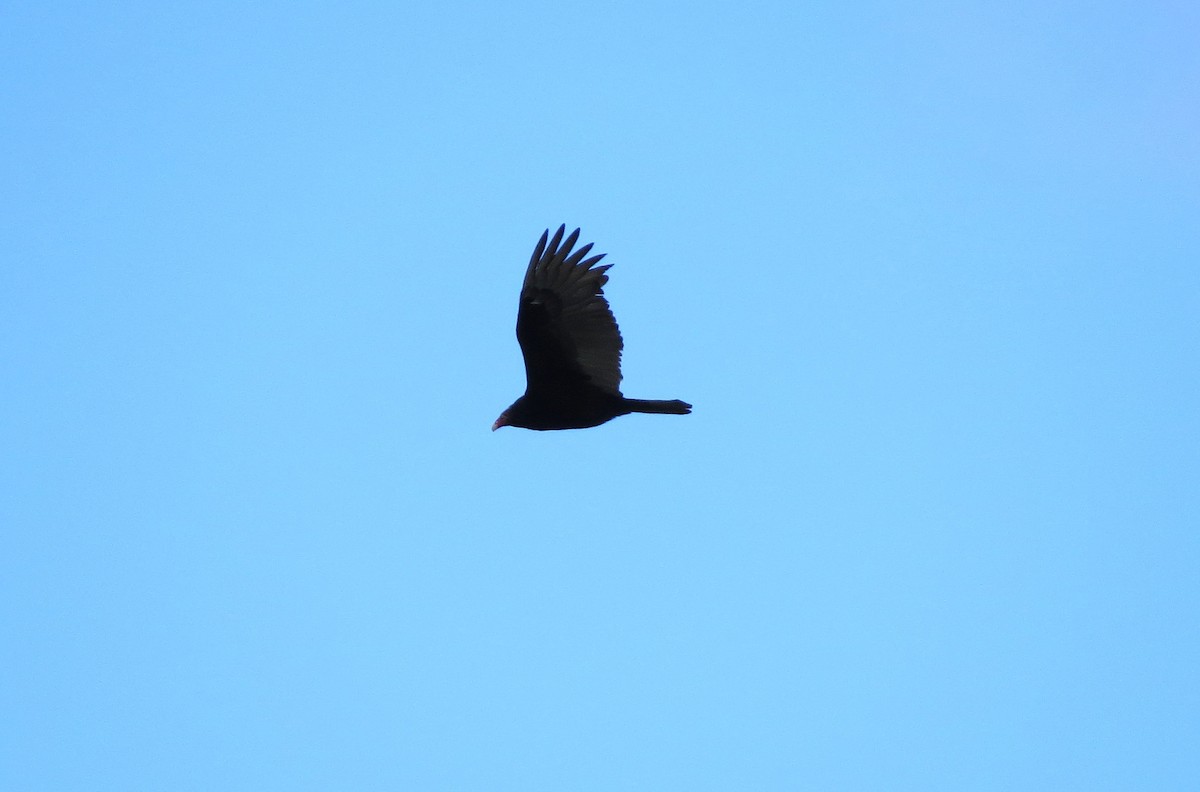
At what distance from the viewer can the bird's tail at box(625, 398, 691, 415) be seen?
27031 millimetres

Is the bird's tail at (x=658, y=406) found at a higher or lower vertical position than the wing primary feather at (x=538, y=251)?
lower

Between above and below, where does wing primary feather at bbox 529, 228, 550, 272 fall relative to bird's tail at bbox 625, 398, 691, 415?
above

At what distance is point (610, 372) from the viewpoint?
27266mm

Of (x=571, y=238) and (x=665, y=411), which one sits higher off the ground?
(x=571, y=238)

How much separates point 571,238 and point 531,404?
2.28 m

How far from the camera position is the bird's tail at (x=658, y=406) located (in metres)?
→ 27.0

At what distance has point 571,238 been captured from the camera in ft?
88.0

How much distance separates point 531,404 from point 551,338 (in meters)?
1.06

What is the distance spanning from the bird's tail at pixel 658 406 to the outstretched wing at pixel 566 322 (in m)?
0.29

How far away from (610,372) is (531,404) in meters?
1.15

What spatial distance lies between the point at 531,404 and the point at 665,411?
1.78m

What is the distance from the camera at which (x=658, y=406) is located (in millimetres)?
27094

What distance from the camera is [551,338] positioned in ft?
88.7

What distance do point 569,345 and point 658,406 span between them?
136cm
